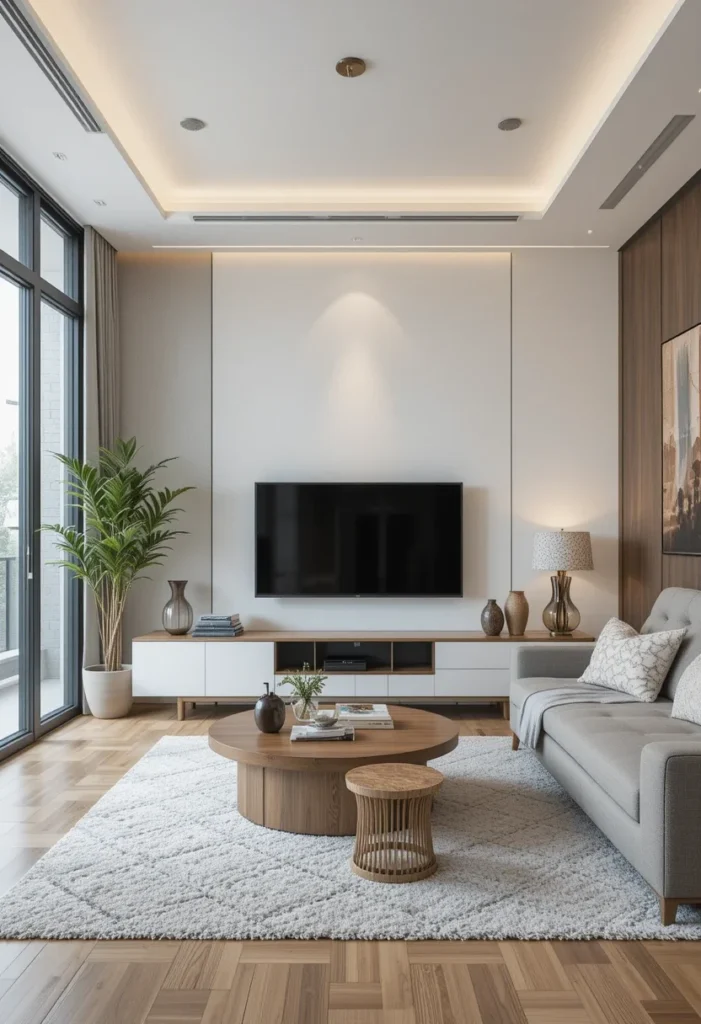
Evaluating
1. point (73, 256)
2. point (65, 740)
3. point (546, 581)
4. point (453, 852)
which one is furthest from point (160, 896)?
point (73, 256)

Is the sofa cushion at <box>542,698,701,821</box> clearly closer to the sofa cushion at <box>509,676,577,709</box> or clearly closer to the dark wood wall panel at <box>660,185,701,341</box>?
the sofa cushion at <box>509,676,577,709</box>

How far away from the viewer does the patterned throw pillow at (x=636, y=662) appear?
3686mm

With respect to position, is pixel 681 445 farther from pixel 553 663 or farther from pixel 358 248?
pixel 358 248

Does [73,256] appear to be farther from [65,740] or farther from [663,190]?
[663,190]

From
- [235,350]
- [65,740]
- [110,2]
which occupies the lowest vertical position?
[65,740]

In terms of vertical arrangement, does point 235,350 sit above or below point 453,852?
above

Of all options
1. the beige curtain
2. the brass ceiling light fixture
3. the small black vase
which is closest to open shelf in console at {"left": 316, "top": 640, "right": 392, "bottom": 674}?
the beige curtain

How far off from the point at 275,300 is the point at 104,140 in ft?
6.07

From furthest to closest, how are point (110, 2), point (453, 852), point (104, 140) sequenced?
point (104, 140) → point (110, 2) → point (453, 852)

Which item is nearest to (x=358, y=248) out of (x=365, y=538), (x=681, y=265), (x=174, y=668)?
(x=365, y=538)

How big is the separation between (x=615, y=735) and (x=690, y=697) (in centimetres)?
36

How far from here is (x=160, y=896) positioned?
260 centimetres

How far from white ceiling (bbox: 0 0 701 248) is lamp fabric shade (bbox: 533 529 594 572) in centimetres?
186

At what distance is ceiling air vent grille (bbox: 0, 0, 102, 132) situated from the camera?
2.99 meters
